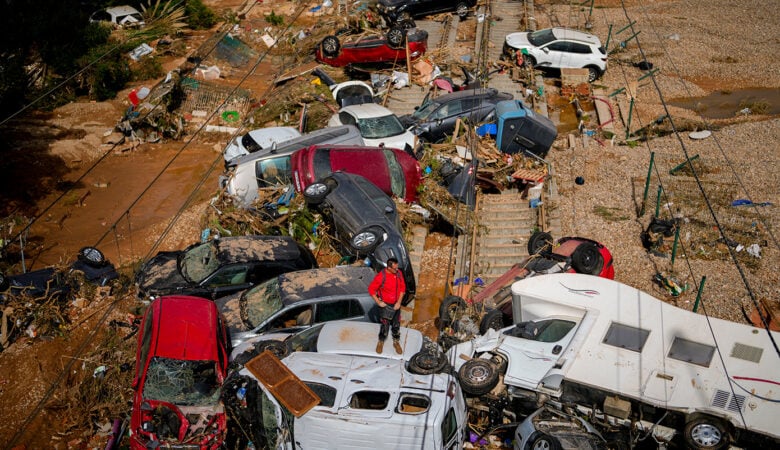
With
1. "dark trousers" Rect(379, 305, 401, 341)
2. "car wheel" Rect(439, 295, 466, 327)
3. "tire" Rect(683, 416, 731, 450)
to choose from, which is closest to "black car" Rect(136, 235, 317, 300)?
"car wheel" Rect(439, 295, 466, 327)

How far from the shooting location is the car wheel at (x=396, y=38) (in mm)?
20203

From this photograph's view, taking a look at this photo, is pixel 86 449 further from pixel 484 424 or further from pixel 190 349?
pixel 484 424

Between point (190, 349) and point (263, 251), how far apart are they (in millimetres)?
3054

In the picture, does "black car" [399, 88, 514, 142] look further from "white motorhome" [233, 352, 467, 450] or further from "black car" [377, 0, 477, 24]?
"white motorhome" [233, 352, 467, 450]

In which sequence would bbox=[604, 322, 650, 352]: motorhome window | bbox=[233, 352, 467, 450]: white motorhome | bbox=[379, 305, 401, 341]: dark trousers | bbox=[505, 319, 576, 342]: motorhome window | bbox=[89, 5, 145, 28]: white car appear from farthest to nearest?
bbox=[89, 5, 145, 28]: white car < bbox=[505, 319, 576, 342]: motorhome window < bbox=[604, 322, 650, 352]: motorhome window < bbox=[379, 305, 401, 341]: dark trousers < bbox=[233, 352, 467, 450]: white motorhome

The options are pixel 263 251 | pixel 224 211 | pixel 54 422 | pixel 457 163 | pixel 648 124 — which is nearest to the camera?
pixel 54 422

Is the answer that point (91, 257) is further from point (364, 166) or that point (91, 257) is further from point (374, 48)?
point (374, 48)

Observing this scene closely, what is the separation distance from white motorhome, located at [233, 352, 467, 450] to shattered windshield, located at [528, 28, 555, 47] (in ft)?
52.4

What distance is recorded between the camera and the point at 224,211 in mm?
13383

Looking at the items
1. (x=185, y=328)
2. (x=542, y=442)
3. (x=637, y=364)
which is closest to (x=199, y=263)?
(x=185, y=328)

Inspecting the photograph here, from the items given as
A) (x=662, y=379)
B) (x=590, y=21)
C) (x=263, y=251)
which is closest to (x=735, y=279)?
(x=662, y=379)

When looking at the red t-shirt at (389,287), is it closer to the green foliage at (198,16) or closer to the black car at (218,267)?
the black car at (218,267)

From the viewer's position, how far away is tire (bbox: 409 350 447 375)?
7.75 m

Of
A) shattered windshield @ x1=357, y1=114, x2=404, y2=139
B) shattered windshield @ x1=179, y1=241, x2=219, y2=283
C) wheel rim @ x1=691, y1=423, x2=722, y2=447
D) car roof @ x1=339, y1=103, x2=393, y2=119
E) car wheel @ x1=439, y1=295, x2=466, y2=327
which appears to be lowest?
car wheel @ x1=439, y1=295, x2=466, y2=327
